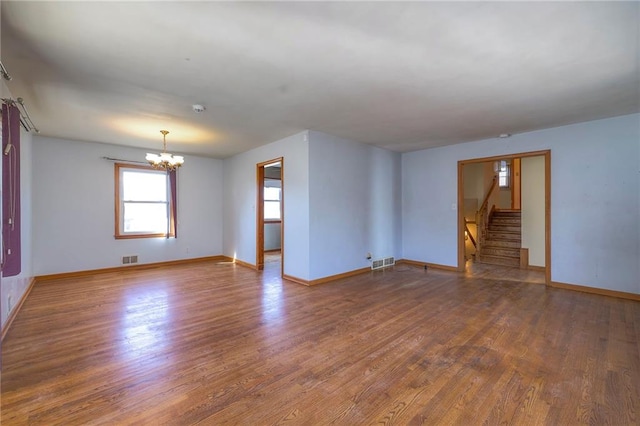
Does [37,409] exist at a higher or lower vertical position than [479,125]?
lower

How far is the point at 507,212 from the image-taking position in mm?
7688

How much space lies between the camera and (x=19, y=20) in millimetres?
1925

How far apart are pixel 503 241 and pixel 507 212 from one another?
1.29m

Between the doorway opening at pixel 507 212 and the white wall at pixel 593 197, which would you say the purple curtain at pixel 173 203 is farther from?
the white wall at pixel 593 197

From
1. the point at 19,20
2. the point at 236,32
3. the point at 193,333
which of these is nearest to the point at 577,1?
the point at 236,32

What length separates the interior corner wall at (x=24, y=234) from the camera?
3221mm

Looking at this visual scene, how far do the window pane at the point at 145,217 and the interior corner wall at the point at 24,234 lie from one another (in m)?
1.45

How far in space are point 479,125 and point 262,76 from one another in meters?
3.45

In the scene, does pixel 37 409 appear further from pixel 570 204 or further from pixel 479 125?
pixel 570 204

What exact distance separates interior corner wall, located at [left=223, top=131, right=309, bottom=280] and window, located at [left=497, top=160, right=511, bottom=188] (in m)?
7.23

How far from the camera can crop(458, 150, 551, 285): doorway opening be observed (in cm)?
541

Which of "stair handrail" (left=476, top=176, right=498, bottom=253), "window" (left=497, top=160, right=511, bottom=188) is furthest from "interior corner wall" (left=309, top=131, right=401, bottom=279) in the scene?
"window" (left=497, top=160, right=511, bottom=188)

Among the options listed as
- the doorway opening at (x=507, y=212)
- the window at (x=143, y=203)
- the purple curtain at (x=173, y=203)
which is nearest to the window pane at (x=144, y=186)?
the window at (x=143, y=203)

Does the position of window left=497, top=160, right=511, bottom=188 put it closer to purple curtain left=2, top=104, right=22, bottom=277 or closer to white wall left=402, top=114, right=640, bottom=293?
white wall left=402, top=114, right=640, bottom=293
